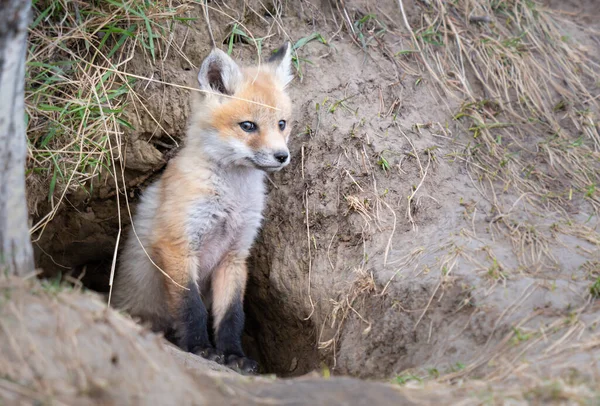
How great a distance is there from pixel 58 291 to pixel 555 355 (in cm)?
215

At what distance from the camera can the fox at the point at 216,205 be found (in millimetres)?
4285

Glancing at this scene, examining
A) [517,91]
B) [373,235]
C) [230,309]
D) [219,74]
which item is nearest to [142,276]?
[230,309]

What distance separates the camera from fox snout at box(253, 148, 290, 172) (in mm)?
4198

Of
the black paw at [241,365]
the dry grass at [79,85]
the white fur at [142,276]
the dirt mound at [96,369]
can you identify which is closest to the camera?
the dirt mound at [96,369]

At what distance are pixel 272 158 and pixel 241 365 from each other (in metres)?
1.39

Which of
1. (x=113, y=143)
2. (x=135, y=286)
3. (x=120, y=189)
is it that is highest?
(x=113, y=143)

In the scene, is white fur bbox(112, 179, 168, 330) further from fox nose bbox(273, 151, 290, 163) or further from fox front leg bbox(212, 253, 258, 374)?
fox nose bbox(273, 151, 290, 163)

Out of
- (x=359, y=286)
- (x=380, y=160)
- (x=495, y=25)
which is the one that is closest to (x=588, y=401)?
(x=359, y=286)

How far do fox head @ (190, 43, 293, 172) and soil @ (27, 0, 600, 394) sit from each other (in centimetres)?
54

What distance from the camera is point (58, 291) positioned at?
8.30ft

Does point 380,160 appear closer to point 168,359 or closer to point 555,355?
point 555,355

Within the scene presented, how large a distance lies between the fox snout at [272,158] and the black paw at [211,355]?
128cm

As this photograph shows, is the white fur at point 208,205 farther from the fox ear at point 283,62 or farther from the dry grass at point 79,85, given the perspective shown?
the dry grass at point 79,85

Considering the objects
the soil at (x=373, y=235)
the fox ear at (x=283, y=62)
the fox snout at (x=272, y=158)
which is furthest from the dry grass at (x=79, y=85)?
the fox snout at (x=272, y=158)
